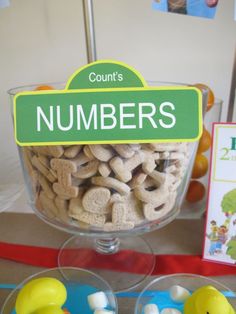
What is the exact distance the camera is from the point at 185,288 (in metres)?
0.36

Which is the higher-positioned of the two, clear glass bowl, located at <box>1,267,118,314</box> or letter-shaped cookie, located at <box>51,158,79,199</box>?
letter-shaped cookie, located at <box>51,158,79,199</box>

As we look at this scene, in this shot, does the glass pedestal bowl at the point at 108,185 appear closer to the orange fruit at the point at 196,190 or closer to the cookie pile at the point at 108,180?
the cookie pile at the point at 108,180

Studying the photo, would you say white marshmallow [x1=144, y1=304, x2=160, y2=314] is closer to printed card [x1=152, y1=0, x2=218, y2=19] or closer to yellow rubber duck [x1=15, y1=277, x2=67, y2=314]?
yellow rubber duck [x1=15, y1=277, x2=67, y2=314]

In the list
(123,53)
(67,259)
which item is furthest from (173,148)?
(123,53)

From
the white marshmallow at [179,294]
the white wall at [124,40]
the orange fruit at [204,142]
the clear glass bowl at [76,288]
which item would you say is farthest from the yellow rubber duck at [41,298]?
the white wall at [124,40]

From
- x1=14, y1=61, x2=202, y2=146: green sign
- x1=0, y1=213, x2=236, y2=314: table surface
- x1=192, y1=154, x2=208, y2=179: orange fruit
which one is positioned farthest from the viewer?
x1=192, y1=154, x2=208, y2=179: orange fruit

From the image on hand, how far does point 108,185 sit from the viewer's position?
1.04ft

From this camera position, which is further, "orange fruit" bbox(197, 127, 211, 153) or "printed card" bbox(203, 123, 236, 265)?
"orange fruit" bbox(197, 127, 211, 153)

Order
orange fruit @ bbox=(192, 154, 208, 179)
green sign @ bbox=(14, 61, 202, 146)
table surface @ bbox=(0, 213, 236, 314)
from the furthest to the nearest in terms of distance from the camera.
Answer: orange fruit @ bbox=(192, 154, 208, 179)
table surface @ bbox=(0, 213, 236, 314)
green sign @ bbox=(14, 61, 202, 146)

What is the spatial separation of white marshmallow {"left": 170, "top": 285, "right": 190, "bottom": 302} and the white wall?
44 centimetres

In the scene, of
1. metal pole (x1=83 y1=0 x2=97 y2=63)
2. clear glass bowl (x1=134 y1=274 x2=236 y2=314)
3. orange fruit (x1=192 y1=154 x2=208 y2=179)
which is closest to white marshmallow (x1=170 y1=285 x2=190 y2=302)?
clear glass bowl (x1=134 y1=274 x2=236 y2=314)

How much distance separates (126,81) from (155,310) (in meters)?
0.25

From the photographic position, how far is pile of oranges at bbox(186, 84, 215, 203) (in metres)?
0.49

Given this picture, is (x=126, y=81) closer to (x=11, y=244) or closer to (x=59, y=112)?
(x=59, y=112)
